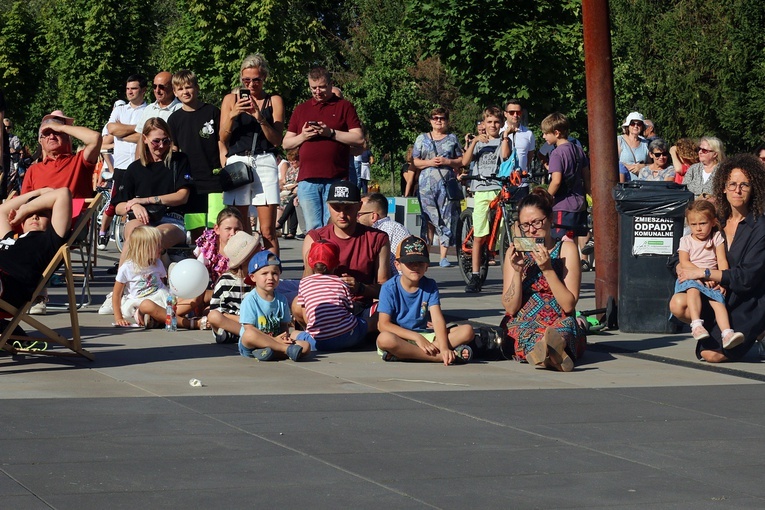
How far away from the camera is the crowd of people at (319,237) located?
9.21 meters

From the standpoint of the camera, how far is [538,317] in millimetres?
9281

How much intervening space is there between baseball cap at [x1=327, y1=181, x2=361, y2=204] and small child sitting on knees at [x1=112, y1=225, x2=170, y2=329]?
1842 millimetres

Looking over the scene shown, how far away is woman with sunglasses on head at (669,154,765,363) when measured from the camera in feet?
31.2

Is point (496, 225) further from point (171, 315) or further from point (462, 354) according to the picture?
point (462, 354)

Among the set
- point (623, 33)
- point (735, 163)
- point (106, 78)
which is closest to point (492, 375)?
point (735, 163)

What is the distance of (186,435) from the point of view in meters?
6.34

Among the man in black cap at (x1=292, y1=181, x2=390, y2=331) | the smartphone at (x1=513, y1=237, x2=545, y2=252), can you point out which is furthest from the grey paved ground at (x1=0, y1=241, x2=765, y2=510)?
the smartphone at (x1=513, y1=237, x2=545, y2=252)

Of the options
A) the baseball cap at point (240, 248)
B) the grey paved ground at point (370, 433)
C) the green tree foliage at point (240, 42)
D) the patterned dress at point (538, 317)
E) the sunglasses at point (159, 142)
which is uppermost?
the green tree foliage at point (240, 42)

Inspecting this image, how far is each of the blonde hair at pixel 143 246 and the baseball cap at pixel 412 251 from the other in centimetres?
282

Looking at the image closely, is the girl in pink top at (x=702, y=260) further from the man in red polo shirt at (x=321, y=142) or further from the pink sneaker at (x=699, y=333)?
the man in red polo shirt at (x=321, y=142)

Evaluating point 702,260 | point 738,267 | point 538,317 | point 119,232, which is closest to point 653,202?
point 702,260

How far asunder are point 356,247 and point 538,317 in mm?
1646

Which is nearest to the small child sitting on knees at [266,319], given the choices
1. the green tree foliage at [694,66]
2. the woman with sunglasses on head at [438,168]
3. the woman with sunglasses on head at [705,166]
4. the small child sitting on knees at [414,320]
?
the small child sitting on knees at [414,320]

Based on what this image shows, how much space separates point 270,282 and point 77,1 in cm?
4626
